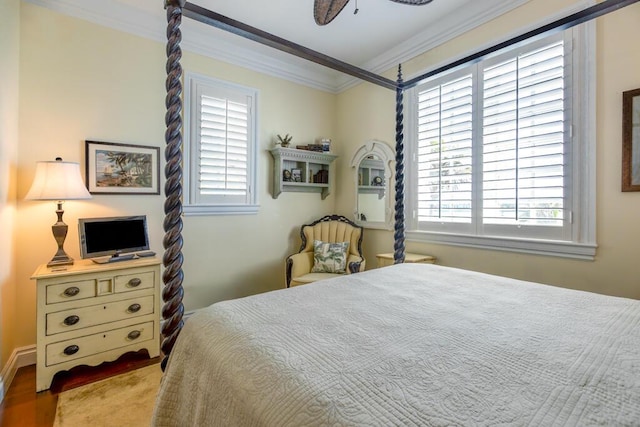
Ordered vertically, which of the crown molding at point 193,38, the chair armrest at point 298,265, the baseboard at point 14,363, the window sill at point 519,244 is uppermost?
the crown molding at point 193,38

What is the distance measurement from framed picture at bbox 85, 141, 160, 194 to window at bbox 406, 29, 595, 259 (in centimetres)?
257

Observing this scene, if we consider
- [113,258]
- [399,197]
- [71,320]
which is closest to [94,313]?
[71,320]

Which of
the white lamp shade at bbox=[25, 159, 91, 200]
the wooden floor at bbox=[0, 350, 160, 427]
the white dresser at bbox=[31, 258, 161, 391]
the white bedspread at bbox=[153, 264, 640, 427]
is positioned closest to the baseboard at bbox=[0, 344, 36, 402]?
the wooden floor at bbox=[0, 350, 160, 427]

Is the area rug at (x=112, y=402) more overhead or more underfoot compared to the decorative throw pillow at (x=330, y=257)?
more underfoot

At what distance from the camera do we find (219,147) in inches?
125

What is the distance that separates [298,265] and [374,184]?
132 centimetres

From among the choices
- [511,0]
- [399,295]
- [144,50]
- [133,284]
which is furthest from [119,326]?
[511,0]

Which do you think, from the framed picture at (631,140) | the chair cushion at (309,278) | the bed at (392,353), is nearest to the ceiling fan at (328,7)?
the bed at (392,353)

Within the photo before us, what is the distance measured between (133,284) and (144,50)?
2105mm

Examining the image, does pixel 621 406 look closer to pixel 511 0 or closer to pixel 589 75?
pixel 589 75

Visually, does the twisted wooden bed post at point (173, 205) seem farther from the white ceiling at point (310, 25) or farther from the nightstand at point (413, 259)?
→ the nightstand at point (413, 259)

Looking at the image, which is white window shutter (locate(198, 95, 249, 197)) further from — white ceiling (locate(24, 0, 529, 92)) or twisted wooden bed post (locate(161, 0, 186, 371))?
twisted wooden bed post (locate(161, 0, 186, 371))

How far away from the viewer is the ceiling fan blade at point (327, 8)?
1749 millimetres

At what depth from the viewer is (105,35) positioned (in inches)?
102
